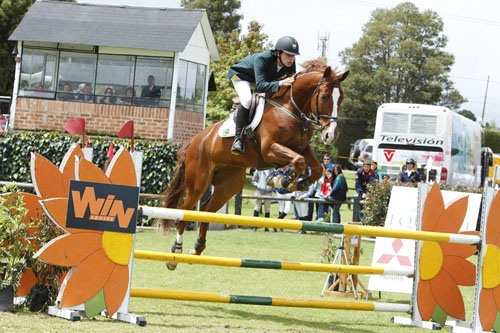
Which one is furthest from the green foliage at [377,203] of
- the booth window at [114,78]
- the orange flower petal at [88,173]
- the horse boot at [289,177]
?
the booth window at [114,78]

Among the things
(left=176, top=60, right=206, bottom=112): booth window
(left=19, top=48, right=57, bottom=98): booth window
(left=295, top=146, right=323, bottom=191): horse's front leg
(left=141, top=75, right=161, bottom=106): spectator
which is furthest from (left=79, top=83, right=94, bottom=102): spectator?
(left=295, top=146, right=323, bottom=191): horse's front leg

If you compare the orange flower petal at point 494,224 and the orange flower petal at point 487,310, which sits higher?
the orange flower petal at point 494,224

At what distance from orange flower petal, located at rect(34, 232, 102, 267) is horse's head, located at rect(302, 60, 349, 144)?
2256 mm

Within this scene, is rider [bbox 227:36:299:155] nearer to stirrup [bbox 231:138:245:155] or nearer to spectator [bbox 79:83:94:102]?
stirrup [bbox 231:138:245:155]

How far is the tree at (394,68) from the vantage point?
50.2 m

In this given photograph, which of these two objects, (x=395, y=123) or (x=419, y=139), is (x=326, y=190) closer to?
(x=419, y=139)

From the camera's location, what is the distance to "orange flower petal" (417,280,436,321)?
18.5 ft

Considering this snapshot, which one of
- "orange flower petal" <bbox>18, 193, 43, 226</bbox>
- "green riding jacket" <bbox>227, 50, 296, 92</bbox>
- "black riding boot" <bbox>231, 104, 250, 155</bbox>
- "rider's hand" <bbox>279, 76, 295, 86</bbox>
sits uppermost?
"green riding jacket" <bbox>227, 50, 296, 92</bbox>

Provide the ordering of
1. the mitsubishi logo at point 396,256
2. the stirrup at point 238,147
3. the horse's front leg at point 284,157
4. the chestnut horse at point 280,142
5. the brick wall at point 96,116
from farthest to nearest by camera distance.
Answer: the brick wall at point 96,116
the mitsubishi logo at point 396,256
the stirrup at point 238,147
the chestnut horse at point 280,142
the horse's front leg at point 284,157

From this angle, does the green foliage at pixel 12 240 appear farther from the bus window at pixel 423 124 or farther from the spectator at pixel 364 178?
the bus window at pixel 423 124

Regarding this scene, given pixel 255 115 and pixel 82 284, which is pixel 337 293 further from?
pixel 82 284

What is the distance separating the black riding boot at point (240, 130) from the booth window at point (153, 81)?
47.2 feet

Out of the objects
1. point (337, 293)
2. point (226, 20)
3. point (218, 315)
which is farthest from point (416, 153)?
point (226, 20)

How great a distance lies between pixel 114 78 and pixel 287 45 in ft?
50.8
